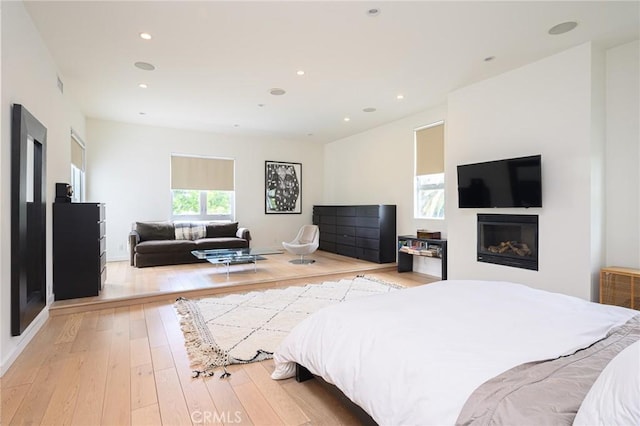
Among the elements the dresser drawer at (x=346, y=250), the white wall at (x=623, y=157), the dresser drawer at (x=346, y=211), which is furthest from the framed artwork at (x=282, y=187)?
the white wall at (x=623, y=157)

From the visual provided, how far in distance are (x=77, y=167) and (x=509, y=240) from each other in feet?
22.9

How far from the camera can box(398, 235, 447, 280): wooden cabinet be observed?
5.12 m

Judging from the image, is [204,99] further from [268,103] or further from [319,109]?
[319,109]

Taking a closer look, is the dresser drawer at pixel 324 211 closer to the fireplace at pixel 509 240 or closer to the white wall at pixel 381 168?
the white wall at pixel 381 168

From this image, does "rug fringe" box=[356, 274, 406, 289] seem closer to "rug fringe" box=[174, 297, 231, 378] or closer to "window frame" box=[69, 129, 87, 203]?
"rug fringe" box=[174, 297, 231, 378]

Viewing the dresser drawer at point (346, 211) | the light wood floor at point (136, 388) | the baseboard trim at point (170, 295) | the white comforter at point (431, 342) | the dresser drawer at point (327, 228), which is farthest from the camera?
the dresser drawer at point (327, 228)

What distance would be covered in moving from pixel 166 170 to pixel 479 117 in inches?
245

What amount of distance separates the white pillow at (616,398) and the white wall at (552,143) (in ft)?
10.2

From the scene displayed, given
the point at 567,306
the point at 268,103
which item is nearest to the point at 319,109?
the point at 268,103

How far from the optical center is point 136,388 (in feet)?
7.06

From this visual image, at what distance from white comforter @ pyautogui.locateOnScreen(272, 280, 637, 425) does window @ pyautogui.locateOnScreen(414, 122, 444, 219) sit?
3596 millimetres

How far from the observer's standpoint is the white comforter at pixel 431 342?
1239mm

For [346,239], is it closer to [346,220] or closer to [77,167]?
[346,220]

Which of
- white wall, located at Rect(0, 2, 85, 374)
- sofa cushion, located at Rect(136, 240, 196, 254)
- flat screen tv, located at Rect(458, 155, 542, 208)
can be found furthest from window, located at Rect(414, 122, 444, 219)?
white wall, located at Rect(0, 2, 85, 374)
